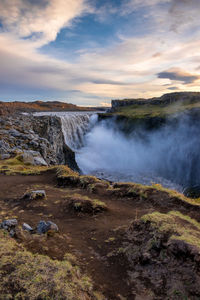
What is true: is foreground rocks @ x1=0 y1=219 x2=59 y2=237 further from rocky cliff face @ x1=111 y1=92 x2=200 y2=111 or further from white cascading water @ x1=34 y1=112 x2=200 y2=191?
rocky cliff face @ x1=111 y1=92 x2=200 y2=111

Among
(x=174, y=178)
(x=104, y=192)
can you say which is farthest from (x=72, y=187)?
(x=174, y=178)

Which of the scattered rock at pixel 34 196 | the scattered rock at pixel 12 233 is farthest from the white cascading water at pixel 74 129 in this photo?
the scattered rock at pixel 12 233

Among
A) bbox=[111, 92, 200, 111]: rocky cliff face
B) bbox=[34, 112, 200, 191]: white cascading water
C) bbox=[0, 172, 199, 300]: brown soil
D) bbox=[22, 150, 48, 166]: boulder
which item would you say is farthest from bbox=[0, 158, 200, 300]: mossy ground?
bbox=[111, 92, 200, 111]: rocky cliff face

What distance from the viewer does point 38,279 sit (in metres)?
4.75

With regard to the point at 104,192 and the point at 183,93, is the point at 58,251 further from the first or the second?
the point at 183,93

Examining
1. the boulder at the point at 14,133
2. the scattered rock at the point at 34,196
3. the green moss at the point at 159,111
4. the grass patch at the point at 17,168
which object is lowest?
the grass patch at the point at 17,168

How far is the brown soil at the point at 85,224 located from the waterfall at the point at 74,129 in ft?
132

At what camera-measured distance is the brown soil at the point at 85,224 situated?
18.6 feet

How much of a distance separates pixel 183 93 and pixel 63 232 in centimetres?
14300

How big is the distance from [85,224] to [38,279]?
438 cm

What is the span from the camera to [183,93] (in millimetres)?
131625

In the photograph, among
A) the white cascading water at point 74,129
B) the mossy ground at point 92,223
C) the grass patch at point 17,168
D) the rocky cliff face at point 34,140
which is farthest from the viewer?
the white cascading water at point 74,129

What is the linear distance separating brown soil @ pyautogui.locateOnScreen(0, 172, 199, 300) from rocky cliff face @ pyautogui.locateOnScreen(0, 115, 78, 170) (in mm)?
10734

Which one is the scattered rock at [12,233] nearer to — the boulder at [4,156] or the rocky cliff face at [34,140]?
the rocky cliff face at [34,140]
